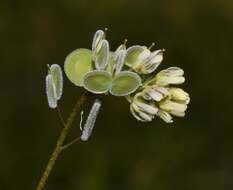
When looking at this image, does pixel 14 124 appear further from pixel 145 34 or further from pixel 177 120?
pixel 145 34

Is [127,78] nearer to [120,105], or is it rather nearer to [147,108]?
[147,108]

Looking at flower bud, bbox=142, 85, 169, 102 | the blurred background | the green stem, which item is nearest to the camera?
the green stem

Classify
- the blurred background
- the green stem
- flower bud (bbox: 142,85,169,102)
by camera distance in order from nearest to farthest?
1. the green stem
2. flower bud (bbox: 142,85,169,102)
3. the blurred background

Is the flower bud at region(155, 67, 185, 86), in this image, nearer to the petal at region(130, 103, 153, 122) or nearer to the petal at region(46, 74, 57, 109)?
the petal at region(130, 103, 153, 122)

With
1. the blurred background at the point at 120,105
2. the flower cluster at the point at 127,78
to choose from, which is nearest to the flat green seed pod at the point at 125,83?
the flower cluster at the point at 127,78

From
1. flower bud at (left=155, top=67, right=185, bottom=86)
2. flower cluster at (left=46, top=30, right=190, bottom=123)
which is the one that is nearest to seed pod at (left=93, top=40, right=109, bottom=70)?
flower cluster at (left=46, top=30, right=190, bottom=123)

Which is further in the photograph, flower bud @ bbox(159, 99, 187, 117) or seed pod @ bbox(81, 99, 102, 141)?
flower bud @ bbox(159, 99, 187, 117)

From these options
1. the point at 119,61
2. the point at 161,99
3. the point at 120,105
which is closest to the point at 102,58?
the point at 119,61

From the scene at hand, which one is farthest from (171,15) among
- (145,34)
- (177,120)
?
(177,120)
